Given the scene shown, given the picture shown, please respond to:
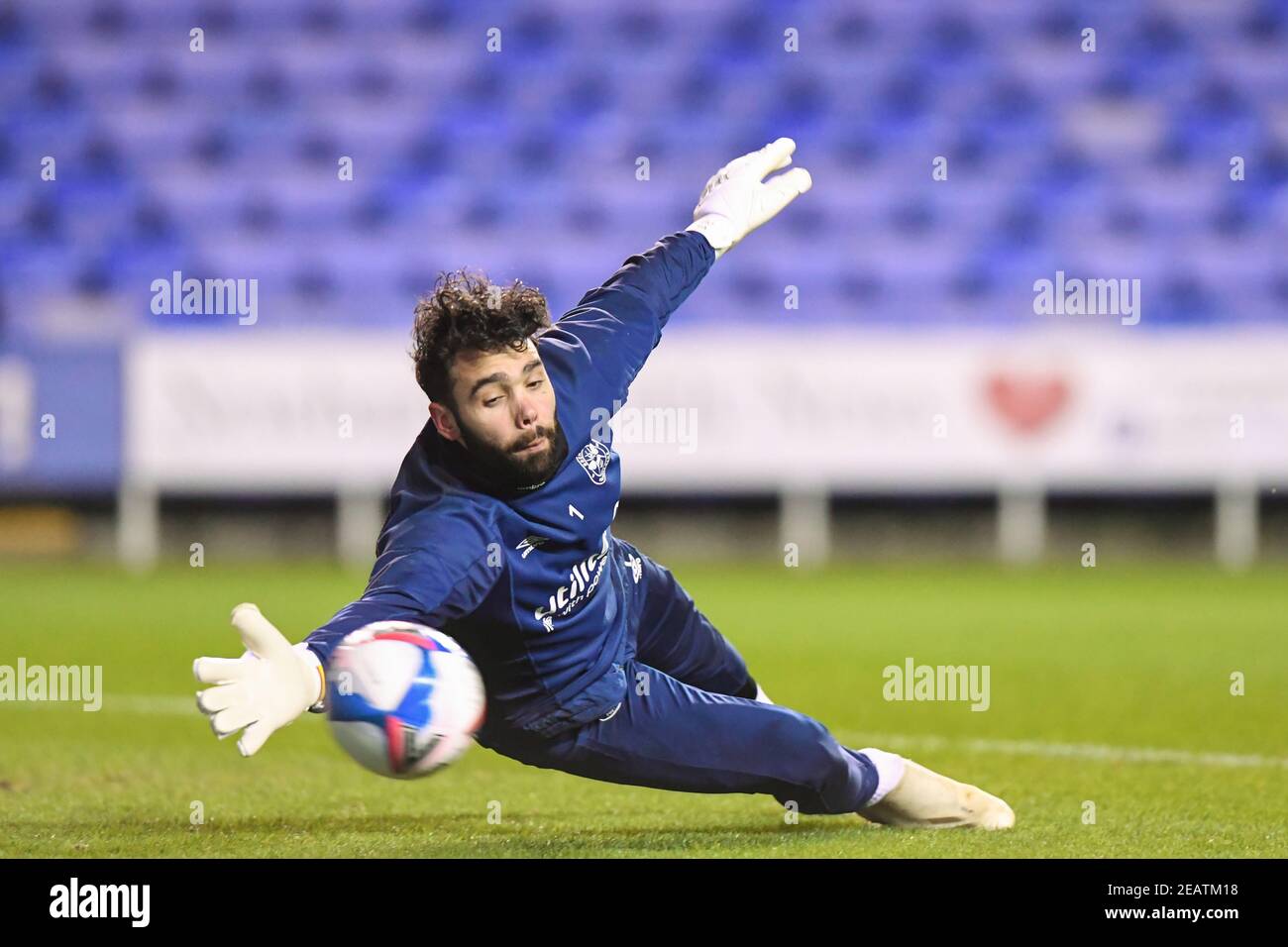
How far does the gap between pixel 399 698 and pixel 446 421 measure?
690 mm

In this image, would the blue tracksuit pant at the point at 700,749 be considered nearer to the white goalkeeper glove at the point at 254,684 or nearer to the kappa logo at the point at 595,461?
the kappa logo at the point at 595,461

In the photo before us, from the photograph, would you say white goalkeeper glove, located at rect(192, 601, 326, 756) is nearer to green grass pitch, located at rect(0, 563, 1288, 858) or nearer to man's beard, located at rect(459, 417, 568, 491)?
man's beard, located at rect(459, 417, 568, 491)

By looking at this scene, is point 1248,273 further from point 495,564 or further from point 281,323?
point 495,564

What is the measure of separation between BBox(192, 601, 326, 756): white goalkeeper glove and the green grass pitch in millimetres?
983

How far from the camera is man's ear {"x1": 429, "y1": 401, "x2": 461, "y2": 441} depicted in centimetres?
374

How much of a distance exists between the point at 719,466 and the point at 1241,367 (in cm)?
400

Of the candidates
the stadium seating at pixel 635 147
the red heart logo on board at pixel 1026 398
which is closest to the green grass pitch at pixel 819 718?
the red heart logo on board at pixel 1026 398

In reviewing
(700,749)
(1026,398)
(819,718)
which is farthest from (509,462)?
(1026,398)

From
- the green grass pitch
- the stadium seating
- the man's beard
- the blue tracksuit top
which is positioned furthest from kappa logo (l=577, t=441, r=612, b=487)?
the stadium seating

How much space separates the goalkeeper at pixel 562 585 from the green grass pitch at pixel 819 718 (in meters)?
0.18

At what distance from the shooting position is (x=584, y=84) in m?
17.7

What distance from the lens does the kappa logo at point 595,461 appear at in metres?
3.90

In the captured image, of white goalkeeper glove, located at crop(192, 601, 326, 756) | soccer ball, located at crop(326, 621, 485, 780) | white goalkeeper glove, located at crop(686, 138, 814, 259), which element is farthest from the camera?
white goalkeeper glove, located at crop(686, 138, 814, 259)
